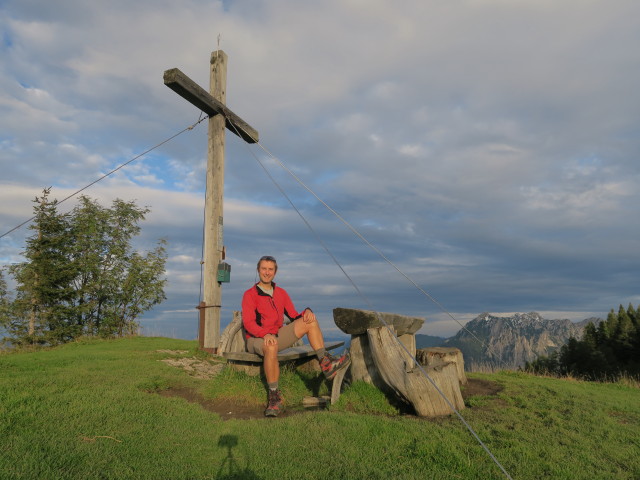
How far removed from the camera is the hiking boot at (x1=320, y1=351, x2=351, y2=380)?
21.1 feet

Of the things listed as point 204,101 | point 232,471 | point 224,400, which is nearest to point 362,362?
point 224,400

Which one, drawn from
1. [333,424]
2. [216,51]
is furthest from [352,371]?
[216,51]

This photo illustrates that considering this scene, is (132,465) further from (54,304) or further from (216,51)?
(54,304)

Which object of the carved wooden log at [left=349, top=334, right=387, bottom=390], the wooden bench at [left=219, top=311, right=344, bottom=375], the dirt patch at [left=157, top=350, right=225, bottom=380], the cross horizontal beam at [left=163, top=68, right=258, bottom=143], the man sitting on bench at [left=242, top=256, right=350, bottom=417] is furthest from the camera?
the cross horizontal beam at [left=163, top=68, right=258, bottom=143]

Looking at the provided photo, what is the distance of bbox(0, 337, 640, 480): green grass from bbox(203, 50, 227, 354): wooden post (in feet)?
8.37

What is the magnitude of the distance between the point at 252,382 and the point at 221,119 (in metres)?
5.99

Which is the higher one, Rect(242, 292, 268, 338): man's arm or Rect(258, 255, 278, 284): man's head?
Rect(258, 255, 278, 284): man's head

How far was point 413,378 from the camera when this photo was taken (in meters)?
5.66

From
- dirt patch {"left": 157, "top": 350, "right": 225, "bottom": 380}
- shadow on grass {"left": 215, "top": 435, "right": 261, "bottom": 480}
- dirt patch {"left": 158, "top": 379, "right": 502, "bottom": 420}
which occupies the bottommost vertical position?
dirt patch {"left": 158, "top": 379, "right": 502, "bottom": 420}

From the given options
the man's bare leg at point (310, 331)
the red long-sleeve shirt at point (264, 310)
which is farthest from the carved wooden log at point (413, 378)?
the red long-sleeve shirt at point (264, 310)

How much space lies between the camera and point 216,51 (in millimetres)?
10250

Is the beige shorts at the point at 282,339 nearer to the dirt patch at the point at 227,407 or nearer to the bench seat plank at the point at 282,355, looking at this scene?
the bench seat plank at the point at 282,355

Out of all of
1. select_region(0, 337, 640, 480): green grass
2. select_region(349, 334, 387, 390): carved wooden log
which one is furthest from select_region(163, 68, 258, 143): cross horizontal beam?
select_region(349, 334, 387, 390): carved wooden log

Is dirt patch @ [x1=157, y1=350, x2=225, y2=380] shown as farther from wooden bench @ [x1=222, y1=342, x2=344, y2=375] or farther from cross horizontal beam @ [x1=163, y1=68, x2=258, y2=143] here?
cross horizontal beam @ [x1=163, y1=68, x2=258, y2=143]
